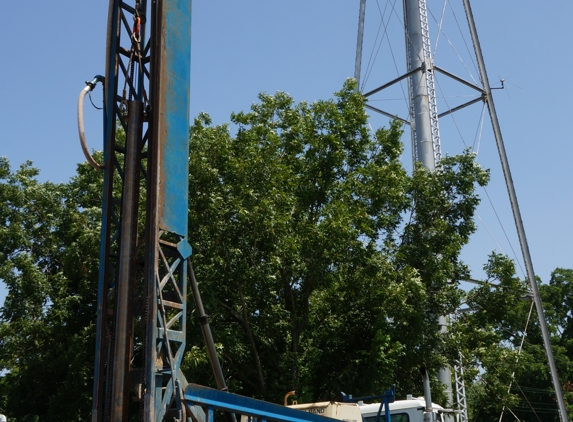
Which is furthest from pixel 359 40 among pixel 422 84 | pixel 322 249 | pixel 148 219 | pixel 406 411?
pixel 148 219

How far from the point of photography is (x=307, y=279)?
18.0 m

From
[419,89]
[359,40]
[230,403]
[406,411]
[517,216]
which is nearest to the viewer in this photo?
[230,403]

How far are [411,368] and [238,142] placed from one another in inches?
293

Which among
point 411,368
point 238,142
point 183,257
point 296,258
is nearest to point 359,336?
point 411,368

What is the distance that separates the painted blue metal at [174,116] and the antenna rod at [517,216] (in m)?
14.6

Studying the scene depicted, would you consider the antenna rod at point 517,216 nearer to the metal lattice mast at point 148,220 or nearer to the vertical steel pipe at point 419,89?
the vertical steel pipe at point 419,89

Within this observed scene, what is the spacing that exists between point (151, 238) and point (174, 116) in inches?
57.5

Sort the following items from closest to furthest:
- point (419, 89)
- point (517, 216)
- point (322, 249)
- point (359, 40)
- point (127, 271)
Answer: point (127, 271) < point (322, 249) < point (517, 216) < point (419, 89) < point (359, 40)

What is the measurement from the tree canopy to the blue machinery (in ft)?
28.0

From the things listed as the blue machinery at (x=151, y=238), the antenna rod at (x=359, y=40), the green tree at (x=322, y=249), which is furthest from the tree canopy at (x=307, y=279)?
the blue machinery at (x=151, y=238)

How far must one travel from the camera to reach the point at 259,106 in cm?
2073

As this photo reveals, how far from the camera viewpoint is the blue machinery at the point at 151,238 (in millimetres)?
6922

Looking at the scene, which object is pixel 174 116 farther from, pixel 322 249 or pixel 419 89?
pixel 419 89

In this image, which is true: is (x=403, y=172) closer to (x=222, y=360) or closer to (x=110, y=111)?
(x=222, y=360)
